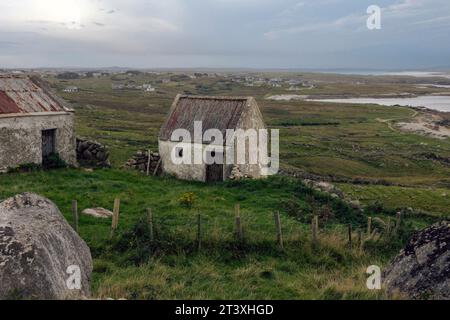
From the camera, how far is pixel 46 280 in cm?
754

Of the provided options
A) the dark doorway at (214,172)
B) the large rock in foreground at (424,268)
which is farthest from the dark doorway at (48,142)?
the large rock in foreground at (424,268)

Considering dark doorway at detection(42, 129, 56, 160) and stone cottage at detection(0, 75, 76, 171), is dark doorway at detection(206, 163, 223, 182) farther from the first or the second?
dark doorway at detection(42, 129, 56, 160)

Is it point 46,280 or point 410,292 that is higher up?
point 46,280

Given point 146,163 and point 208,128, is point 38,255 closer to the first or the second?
point 208,128

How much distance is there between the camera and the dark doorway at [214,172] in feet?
79.4

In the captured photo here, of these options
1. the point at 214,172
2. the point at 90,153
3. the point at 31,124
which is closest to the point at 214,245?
the point at 214,172

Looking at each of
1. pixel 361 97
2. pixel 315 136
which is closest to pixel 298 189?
pixel 315 136

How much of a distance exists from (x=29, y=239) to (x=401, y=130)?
233ft

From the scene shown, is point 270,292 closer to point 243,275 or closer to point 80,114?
point 243,275

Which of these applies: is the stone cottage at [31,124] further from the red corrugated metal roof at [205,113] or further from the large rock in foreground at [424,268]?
the large rock in foreground at [424,268]

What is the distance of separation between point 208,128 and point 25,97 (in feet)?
28.3

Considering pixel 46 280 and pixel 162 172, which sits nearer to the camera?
pixel 46 280

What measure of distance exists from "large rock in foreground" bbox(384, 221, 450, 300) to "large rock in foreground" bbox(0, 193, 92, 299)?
18.1 ft

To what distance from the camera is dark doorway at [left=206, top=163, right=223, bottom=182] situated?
24.2m
